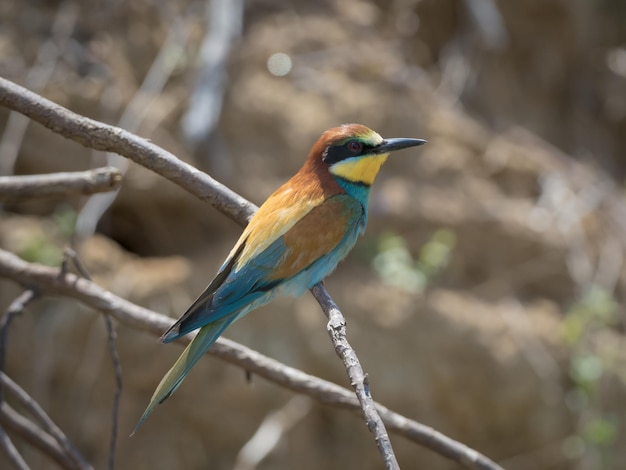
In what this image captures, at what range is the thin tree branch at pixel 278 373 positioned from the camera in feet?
6.72

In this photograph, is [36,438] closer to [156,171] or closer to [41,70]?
[156,171]

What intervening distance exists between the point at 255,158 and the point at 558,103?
207cm

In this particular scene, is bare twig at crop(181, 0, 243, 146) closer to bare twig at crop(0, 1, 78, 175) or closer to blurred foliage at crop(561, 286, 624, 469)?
bare twig at crop(0, 1, 78, 175)

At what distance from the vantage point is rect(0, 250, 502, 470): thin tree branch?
2.05 meters

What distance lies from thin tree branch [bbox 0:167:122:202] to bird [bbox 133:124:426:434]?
14.7 inches

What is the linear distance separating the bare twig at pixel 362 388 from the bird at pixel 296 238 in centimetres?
39

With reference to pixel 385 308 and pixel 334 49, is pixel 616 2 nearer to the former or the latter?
pixel 334 49

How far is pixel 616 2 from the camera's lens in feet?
16.2

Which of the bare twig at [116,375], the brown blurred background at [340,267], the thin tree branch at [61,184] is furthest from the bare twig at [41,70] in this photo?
the bare twig at [116,375]

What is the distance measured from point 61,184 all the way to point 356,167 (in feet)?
2.90

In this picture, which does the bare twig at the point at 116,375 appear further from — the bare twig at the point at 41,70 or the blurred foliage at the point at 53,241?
the bare twig at the point at 41,70

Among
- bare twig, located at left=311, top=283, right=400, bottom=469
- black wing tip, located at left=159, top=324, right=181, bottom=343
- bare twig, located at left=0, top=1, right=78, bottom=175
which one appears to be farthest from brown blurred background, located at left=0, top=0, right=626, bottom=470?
bare twig, located at left=311, top=283, right=400, bottom=469

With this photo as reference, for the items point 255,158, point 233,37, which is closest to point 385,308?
point 255,158

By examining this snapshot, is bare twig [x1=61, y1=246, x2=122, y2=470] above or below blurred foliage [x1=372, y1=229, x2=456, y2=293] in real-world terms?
below
